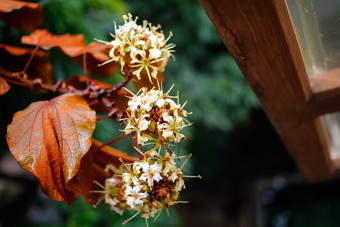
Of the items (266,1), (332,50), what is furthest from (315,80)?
(266,1)

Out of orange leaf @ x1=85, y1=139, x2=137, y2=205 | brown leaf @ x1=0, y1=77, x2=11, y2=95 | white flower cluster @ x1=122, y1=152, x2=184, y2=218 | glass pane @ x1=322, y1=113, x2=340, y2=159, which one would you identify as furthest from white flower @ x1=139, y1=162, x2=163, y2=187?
glass pane @ x1=322, y1=113, x2=340, y2=159

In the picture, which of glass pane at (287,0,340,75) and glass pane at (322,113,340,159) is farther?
glass pane at (322,113,340,159)

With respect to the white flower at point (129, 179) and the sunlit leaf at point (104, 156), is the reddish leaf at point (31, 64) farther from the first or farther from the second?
the white flower at point (129, 179)

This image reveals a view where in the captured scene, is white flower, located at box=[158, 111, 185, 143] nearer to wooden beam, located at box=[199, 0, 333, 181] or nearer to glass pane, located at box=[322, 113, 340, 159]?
wooden beam, located at box=[199, 0, 333, 181]

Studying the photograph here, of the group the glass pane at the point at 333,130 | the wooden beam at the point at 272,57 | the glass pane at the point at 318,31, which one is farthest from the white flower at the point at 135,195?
the glass pane at the point at 333,130

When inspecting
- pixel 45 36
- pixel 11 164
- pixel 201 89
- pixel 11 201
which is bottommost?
pixel 11 201

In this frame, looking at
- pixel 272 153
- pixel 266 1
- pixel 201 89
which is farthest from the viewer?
pixel 272 153

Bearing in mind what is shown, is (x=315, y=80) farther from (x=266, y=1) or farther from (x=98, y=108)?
(x=98, y=108)
